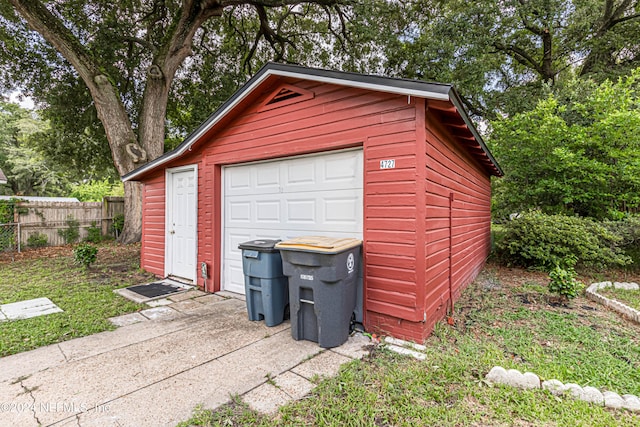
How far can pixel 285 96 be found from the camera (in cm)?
→ 418

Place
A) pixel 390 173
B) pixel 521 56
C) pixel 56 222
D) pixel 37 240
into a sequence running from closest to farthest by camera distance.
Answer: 1. pixel 390 173
2. pixel 37 240
3. pixel 56 222
4. pixel 521 56

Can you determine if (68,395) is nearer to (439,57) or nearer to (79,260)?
(79,260)

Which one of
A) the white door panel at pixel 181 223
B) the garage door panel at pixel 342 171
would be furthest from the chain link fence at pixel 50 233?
the garage door panel at pixel 342 171

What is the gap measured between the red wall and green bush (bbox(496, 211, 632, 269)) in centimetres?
310

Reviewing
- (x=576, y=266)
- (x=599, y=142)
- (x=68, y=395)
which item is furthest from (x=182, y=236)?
(x=599, y=142)

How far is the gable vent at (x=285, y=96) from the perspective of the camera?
3908 millimetres

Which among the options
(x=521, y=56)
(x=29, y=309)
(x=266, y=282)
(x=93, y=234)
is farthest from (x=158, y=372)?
Result: (x=521, y=56)

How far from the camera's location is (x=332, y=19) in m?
11.6

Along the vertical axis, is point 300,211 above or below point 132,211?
above

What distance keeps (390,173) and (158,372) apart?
9.42 ft

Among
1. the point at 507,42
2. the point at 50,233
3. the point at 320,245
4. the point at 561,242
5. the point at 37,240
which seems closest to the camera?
the point at 320,245

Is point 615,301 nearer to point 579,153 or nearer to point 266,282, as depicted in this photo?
point 579,153

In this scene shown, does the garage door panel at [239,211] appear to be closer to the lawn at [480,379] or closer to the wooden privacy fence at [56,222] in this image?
the lawn at [480,379]

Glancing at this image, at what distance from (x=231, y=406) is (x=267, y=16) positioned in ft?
43.9
